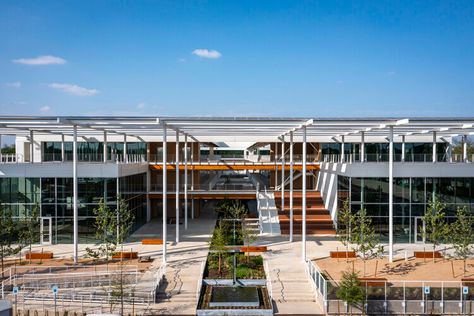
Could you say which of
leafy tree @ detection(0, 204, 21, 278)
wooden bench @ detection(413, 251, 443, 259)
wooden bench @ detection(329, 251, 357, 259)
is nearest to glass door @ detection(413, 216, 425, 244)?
wooden bench @ detection(413, 251, 443, 259)

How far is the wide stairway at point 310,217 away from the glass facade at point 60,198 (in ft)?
38.8

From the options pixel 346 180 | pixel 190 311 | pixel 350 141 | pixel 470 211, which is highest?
pixel 350 141

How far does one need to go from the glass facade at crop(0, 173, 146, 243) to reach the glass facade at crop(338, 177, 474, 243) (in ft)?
50.0

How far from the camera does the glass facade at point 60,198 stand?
2689 cm

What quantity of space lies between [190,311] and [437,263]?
1304 centimetres

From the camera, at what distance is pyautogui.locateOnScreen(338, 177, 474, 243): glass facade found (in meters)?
27.5

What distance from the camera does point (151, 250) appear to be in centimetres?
2505

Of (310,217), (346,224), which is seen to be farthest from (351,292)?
(310,217)

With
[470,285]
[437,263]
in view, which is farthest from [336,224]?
[470,285]

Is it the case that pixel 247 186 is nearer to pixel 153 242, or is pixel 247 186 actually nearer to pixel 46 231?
pixel 153 242

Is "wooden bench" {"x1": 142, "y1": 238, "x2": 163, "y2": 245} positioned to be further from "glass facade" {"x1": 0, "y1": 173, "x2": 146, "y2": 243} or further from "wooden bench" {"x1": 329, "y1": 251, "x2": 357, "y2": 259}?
"wooden bench" {"x1": 329, "y1": 251, "x2": 357, "y2": 259}

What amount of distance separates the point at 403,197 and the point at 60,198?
21.0m

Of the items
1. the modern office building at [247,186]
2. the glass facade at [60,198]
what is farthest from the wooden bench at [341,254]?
the glass facade at [60,198]

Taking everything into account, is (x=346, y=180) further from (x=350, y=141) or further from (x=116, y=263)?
(x=116, y=263)
